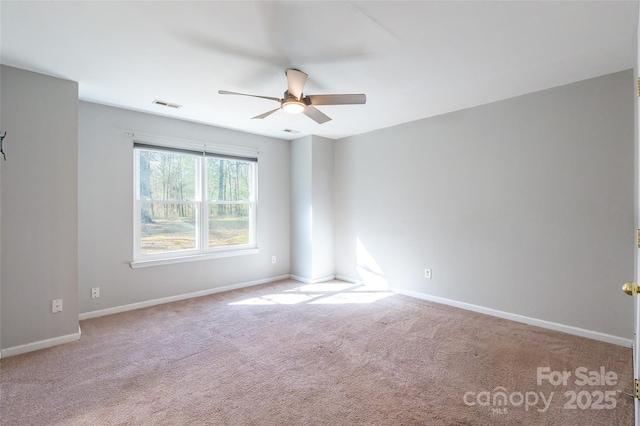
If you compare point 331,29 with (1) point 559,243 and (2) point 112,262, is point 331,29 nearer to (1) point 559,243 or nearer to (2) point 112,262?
(1) point 559,243

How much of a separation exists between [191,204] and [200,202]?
13cm

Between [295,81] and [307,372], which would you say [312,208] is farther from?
[307,372]

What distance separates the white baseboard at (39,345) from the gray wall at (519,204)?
3803 mm

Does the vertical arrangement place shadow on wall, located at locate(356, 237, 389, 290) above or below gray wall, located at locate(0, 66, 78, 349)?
below

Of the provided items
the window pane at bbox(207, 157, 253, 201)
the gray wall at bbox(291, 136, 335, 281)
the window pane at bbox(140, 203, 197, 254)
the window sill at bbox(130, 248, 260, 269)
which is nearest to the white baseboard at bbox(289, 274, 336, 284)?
the gray wall at bbox(291, 136, 335, 281)

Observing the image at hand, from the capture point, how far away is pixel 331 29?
206 cm

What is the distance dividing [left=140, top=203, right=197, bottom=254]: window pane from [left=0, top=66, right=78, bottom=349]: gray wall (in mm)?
1030

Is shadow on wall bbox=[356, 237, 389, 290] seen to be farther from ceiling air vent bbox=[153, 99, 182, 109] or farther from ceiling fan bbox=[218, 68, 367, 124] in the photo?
ceiling air vent bbox=[153, 99, 182, 109]

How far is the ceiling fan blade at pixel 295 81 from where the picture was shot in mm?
2502

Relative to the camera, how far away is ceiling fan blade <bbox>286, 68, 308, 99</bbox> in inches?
98.5

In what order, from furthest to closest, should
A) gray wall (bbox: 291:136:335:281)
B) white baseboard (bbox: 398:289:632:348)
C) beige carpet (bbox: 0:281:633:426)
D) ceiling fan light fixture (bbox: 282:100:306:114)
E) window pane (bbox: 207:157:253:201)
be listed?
gray wall (bbox: 291:136:335:281) → window pane (bbox: 207:157:253:201) → white baseboard (bbox: 398:289:632:348) → ceiling fan light fixture (bbox: 282:100:306:114) → beige carpet (bbox: 0:281:633:426)

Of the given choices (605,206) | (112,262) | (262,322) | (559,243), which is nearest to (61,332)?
(112,262)

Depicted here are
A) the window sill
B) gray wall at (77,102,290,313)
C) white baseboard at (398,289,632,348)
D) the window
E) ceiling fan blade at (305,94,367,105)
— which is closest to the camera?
ceiling fan blade at (305,94,367,105)

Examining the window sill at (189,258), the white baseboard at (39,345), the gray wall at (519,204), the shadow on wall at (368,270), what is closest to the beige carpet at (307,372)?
the white baseboard at (39,345)
